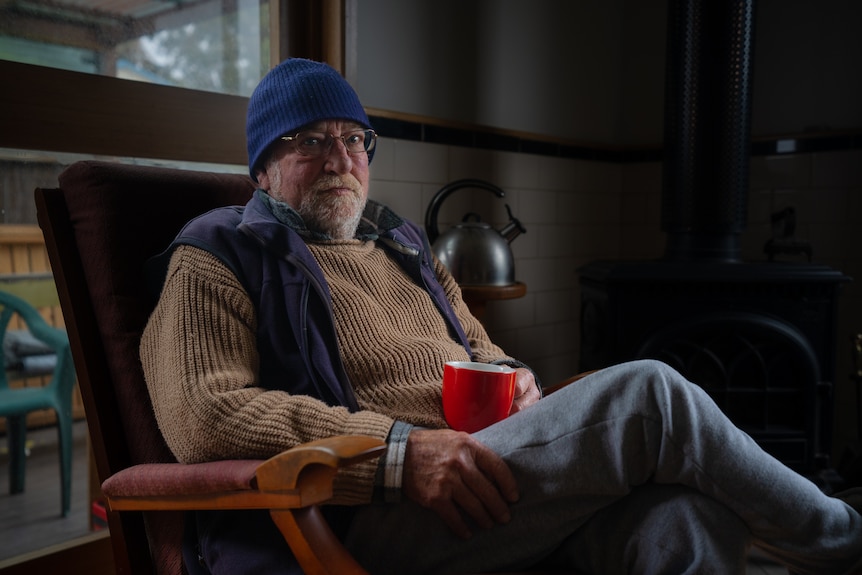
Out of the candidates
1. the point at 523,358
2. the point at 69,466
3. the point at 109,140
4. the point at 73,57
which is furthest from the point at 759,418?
the point at 69,466

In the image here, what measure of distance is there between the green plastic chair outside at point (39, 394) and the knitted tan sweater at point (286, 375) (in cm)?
146

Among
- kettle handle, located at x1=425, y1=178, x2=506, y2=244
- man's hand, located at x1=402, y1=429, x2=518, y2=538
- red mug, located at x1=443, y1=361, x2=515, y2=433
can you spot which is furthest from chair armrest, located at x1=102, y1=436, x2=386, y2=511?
kettle handle, located at x1=425, y1=178, x2=506, y2=244

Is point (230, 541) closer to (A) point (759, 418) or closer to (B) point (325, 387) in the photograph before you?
(B) point (325, 387)

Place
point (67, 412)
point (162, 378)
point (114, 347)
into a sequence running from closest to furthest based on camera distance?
point (162, 378), point (114, 347), point (67, 412)

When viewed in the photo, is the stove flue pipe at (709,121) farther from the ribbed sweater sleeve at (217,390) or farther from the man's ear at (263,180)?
the ribbed sweater sleeve at (217,390)

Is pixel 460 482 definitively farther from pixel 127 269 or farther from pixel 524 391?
pixel 127 269

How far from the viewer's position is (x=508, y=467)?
3.32 ft

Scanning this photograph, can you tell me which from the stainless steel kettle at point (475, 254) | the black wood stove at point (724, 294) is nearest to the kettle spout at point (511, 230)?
the stainless steel kettle at point (475, 254)

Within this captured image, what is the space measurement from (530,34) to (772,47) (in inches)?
36.7

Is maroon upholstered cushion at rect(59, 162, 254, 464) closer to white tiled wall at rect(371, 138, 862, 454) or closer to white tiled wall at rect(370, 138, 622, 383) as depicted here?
white tiled wall at rect(370, 138, 622, 383)

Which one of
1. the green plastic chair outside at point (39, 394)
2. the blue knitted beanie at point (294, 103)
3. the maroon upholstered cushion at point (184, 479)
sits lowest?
the green plastic chair outside at point (39, 394)

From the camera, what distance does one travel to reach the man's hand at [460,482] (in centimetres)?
100

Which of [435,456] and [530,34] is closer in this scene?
[435,456]

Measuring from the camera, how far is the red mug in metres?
1.13
